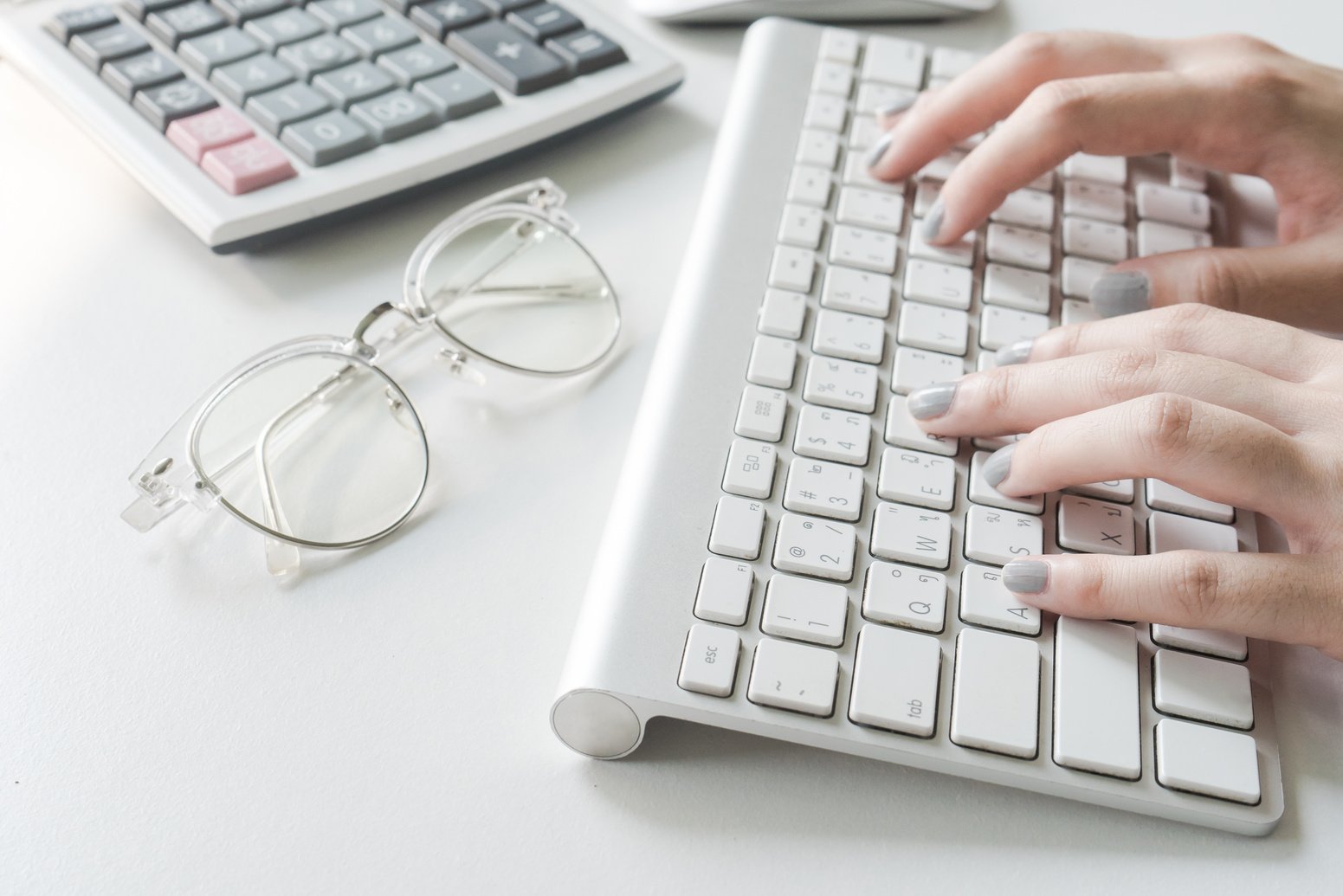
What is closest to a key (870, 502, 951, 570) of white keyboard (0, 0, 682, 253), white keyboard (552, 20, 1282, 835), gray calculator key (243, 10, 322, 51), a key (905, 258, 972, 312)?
white keyboard (552, 20, 1282, 835)

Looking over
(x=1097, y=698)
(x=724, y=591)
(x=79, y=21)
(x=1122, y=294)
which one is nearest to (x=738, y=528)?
(x=724, y=591)

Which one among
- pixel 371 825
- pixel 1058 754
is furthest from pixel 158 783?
pixel 1058 754

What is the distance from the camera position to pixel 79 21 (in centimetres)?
60

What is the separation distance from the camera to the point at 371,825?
373 millimetres

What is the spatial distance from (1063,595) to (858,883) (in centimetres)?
13

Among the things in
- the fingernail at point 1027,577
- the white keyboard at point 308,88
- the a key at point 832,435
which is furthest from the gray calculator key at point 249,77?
the fingernail at point 1027,577

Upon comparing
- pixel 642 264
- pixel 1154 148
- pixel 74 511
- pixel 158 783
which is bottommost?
pixel 158 783

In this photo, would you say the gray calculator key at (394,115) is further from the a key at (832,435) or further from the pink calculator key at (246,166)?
the a key at (832,435)

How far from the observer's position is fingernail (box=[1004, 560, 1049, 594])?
41 centimetres

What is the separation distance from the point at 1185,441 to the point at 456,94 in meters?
0.41

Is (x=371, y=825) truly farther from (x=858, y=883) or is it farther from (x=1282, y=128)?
(x=1282, y=128)

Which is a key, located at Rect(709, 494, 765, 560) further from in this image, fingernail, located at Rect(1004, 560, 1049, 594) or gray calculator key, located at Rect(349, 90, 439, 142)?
gray calculator key, located at Rect(349, 90, 439, 142)

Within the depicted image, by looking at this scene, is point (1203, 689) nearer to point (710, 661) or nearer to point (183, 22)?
point (710, 661)

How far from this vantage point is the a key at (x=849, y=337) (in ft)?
1.63
